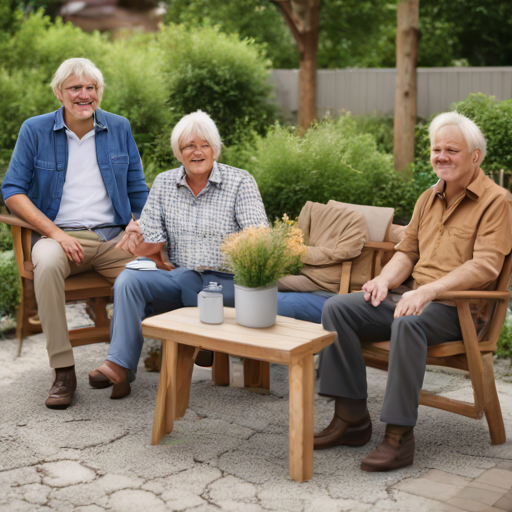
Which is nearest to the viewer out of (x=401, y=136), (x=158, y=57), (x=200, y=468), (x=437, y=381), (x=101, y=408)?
(x=200, y=468)

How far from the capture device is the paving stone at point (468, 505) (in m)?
2.53

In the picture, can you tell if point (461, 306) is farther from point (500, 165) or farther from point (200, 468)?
point (500, 165)

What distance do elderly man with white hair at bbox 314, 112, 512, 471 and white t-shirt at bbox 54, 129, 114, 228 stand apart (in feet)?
5.51

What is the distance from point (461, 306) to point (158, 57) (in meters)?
7.61

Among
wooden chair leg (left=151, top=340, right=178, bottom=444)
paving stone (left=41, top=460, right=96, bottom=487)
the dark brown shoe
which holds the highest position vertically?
wooden chair leg (left=151, top=340, right=178, bottom=444)

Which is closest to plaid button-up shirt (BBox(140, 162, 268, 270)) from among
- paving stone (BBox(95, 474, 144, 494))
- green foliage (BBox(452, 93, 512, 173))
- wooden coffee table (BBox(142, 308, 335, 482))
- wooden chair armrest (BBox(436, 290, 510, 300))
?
wooden coffee table (BBox(142, 308, 335, 482))

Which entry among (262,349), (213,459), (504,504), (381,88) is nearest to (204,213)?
(262,349)

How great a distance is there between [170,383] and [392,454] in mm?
998

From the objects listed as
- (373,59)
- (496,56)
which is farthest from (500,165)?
(373,59)

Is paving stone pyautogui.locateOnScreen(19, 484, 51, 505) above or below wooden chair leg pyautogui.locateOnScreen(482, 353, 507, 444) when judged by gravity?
below

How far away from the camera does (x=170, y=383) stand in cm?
312

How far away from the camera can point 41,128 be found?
4047mm

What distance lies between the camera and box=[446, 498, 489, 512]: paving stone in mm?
2525

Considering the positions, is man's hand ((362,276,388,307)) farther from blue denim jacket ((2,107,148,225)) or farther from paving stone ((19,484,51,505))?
blue denim jacket ((2,107,148,225))
